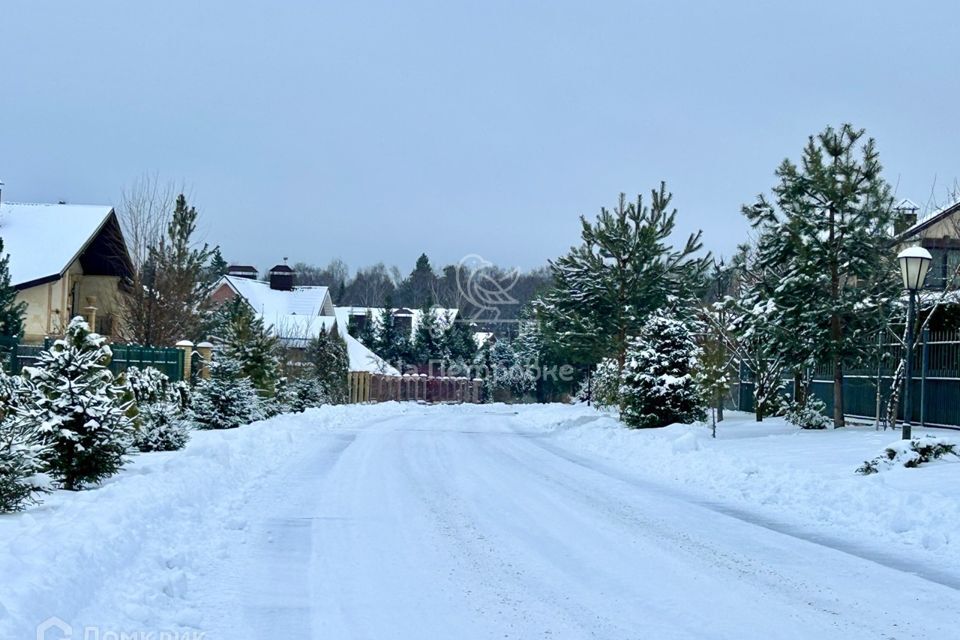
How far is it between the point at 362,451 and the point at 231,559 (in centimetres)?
1360

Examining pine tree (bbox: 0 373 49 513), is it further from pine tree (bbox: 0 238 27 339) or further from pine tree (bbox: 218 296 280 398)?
pine tree (bbox: 218 296 280 398)

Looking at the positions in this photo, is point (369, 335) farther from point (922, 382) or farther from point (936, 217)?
point (922, 382)

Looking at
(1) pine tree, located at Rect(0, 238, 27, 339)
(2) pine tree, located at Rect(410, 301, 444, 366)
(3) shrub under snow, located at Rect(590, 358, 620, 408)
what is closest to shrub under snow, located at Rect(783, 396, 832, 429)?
(3) shrub under snow, located at Rect(590, 358, 620, 408)

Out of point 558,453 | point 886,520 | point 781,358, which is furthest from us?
point 781,358

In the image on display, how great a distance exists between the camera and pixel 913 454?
1589 centimetres

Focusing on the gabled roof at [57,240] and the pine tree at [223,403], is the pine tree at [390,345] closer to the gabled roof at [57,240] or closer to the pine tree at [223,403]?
the gabled roof at [57,240]

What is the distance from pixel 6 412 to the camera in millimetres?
14258

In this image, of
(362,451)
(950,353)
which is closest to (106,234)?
(362,451)

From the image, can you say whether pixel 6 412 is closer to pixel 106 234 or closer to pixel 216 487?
pixel 216 487

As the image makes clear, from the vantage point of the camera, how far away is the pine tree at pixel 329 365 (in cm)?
5175

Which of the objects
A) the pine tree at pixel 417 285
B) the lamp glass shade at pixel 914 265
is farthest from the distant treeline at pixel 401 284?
the lamp glass shade at pixel 914 265

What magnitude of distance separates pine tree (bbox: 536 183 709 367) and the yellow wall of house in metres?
17.3

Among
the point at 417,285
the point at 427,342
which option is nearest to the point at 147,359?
the point at 427,342

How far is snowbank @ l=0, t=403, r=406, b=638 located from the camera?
20.8ft
